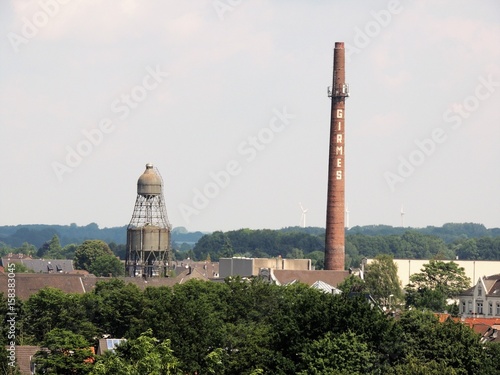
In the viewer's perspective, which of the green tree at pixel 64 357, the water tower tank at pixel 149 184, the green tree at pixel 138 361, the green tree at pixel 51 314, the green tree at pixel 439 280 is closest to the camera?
the green tree at pixel 138 361

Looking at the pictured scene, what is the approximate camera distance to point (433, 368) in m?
66.6

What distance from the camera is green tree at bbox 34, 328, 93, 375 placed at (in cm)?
6856

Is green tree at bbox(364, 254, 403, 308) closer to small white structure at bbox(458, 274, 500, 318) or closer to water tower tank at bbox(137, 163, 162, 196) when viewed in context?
small white structure at bbox(458, 274, 500, 318)

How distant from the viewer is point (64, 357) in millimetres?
69188

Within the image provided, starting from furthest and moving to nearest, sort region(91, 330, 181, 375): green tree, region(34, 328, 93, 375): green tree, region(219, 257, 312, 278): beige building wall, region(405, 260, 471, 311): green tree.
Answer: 1. region(219, 257, 312, 278): beige building wall
2. region(405, 260, 471, 311): green tree
3. region(34, 328, 93, 375): green tree
4. region(91, 330, 181, 375): green tree

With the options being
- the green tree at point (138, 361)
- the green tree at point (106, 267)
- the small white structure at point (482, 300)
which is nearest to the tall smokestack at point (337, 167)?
the small white structure at point (482, 300)

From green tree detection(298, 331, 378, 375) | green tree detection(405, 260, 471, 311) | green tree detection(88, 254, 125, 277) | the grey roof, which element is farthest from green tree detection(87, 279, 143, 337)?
the grey roof

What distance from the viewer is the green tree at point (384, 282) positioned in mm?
126188

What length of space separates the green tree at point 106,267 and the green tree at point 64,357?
10965 centimetres

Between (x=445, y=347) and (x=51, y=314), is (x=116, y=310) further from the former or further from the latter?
(x=445, y=347)

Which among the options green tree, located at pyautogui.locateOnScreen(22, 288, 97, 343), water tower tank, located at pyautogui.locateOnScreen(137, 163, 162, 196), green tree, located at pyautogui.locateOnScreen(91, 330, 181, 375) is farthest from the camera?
water tower tank, located at pyautogui.locateOnScreen(137, 163, 162, 196)

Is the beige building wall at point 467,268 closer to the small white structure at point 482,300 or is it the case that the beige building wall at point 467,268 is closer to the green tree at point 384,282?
the green tree at point 384,282

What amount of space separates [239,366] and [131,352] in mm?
8792

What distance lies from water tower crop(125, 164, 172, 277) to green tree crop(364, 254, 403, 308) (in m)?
20.6
